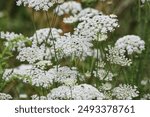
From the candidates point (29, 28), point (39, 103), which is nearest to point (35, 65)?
point (39, 103)

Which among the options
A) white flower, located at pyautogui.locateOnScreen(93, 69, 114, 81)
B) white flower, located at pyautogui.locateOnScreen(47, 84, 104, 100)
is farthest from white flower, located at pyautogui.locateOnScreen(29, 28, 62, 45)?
white flower, located at pyautogui.locateOnScreen(47, 84, 104, 100)

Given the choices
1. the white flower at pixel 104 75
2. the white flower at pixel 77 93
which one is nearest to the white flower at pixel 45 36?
the white flower at pixel 104 75

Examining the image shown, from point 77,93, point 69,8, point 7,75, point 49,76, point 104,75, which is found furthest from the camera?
point 69,8

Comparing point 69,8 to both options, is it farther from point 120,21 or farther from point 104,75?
point 120,21

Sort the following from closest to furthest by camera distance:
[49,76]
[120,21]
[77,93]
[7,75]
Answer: [77,93], [49,76], [7,75], [120,21]

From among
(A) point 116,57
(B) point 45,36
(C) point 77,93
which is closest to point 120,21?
(B) point 45,36

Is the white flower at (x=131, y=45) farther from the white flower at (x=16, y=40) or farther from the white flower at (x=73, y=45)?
the white flower at (x=16, y=40)
